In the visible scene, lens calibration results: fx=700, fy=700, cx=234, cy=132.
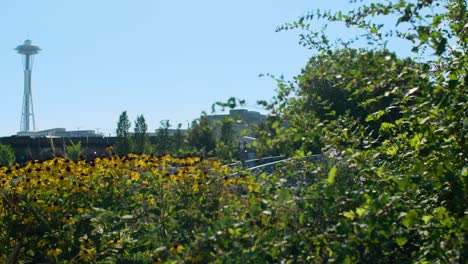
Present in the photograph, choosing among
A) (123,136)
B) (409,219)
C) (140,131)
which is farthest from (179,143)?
(409,219)

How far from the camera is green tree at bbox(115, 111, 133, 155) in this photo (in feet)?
96.7

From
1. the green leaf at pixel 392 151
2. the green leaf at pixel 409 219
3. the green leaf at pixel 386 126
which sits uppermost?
the green leaf at pixel 386 126

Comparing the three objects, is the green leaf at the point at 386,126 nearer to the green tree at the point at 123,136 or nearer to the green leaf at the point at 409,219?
the green leaf at the point at 409,219

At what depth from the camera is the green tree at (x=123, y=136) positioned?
2947cm

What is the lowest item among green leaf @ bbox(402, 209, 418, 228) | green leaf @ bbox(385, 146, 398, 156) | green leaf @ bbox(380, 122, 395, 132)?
green leaf @ bbox(402, 209, 418, 228)

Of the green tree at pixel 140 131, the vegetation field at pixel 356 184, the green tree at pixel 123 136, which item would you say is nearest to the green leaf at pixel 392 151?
the vegetation field at pixel 356 184

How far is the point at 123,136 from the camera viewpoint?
33.1m

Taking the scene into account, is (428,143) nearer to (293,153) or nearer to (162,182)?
(293,153)

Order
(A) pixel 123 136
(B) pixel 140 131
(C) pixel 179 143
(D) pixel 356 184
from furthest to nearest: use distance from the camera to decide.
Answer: (B) pixel 140 131, (A) pixel 123 136, (C) pixel 179 143, (D) pixel 356 184

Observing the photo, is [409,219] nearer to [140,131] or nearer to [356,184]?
[356,184]

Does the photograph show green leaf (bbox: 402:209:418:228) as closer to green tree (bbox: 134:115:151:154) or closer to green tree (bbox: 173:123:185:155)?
green tree (bbox: 173:123:185:155)

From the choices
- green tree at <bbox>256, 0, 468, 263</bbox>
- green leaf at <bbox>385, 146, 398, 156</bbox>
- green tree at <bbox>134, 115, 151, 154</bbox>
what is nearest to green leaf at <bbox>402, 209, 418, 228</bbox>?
green tree at <bbox>256, 0, 468, 263</bbox>

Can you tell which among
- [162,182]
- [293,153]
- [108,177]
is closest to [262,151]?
[293,153]

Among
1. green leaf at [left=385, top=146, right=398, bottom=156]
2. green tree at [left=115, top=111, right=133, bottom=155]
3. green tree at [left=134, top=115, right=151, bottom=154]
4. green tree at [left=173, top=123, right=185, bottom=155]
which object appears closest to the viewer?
green leaf at [left=385, top=146, right=398, bottom=156]
